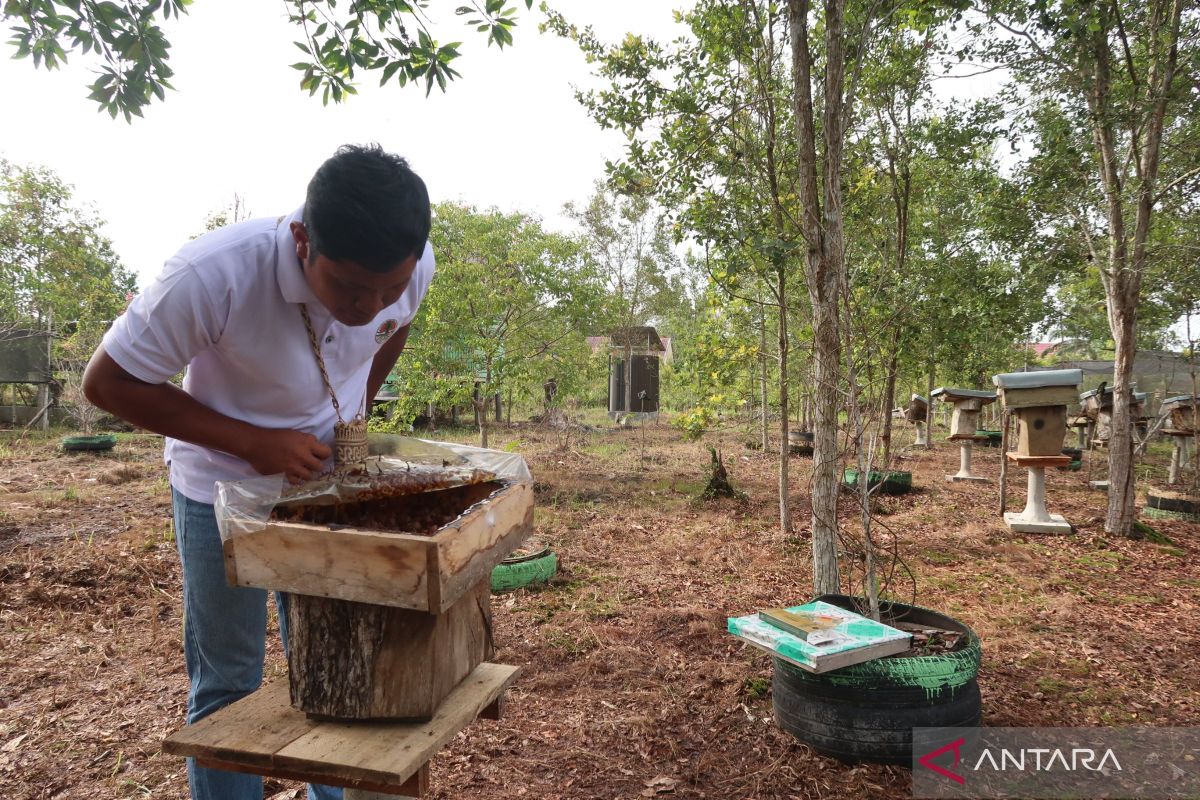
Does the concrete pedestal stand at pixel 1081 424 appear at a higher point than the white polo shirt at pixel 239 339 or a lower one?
lower

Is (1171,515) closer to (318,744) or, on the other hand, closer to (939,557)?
(939,557)

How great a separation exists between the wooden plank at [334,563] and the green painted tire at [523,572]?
166 inches

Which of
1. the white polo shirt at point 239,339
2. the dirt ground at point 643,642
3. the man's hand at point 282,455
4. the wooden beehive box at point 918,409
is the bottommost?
the dirt ground at point 643,642

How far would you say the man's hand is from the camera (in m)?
1.63

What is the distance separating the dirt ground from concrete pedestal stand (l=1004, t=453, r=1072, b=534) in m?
0.19

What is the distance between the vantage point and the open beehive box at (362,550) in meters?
1.29

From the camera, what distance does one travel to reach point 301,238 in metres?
1.59

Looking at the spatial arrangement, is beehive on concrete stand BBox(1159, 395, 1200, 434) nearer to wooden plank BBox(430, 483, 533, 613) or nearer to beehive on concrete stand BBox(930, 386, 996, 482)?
beehive on concrete stand BBox(930, 386, 996, 482)

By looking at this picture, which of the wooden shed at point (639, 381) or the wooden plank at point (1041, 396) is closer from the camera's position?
the wooden plank at point (1041, 396)

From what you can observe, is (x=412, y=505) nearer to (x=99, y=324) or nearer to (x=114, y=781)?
(x=114, y=781)

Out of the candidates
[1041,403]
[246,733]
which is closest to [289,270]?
[246,733]

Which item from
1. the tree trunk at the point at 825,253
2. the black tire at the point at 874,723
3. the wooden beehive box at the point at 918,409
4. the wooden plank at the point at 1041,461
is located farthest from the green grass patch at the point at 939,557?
the wooden beehive box at the point at 918,409

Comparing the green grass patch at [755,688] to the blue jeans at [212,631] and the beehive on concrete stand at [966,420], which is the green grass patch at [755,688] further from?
the beehive on concrete stand at [966,420]

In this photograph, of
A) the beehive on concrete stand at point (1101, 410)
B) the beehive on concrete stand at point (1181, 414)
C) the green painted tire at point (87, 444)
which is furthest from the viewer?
the green painted tire at point (87, 444)
